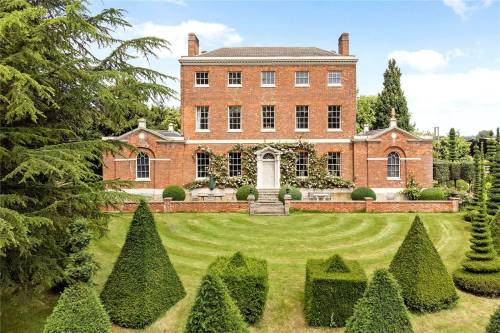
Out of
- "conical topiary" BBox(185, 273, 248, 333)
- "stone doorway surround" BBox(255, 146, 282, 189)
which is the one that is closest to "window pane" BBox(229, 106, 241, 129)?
"stone doorway surround" BBox(255, 146, 282, 189)

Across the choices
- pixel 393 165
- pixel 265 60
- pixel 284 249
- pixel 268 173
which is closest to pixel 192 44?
pixel 265 60

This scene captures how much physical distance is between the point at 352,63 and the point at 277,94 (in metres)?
6.22

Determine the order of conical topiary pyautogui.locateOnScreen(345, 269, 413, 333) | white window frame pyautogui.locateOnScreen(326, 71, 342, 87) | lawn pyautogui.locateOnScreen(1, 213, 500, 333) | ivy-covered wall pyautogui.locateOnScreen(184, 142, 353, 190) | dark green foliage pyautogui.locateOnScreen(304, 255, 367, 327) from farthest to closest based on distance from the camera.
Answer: white window frame pyautogui.locateOnScreen(326, 71, 342, 87), ivy-covered wall pyautogui.locateOnScreen(184, 142, 353, 190), lawn pyautogui.locateOnScreen(1, 213, 500, 333), dark green foliage pyautogui.locateOnScreen(304, 255, 367, 327), conical topiary pyautogui.locateOnScreen(345, 269, 413, 333)

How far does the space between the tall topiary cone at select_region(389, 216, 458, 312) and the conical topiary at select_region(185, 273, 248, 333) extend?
228 inches

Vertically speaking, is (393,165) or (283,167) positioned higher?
(393,165)

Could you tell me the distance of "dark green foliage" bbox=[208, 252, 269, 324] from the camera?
1031cm

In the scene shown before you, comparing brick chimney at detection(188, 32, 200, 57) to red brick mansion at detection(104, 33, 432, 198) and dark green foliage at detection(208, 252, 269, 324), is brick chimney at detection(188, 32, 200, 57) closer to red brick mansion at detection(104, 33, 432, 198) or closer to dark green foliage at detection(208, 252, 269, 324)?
red brick mansion at detection(104, 33, 432, 198)

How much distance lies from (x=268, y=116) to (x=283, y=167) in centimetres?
416

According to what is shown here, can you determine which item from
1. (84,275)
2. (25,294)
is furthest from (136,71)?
(25,294)

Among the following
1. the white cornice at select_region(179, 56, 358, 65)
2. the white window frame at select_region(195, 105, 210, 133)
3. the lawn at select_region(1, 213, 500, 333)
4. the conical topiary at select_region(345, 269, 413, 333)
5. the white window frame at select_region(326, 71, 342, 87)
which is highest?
the white cornice at select_region(179, 56, 358, 65)

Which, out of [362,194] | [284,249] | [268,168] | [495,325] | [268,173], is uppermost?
[268,168]

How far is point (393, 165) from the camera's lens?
1178 inches

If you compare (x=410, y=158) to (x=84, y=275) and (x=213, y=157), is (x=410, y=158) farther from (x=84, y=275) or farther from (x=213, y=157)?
(x=84, y=275)

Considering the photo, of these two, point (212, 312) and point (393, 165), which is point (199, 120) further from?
point (212, 312)
